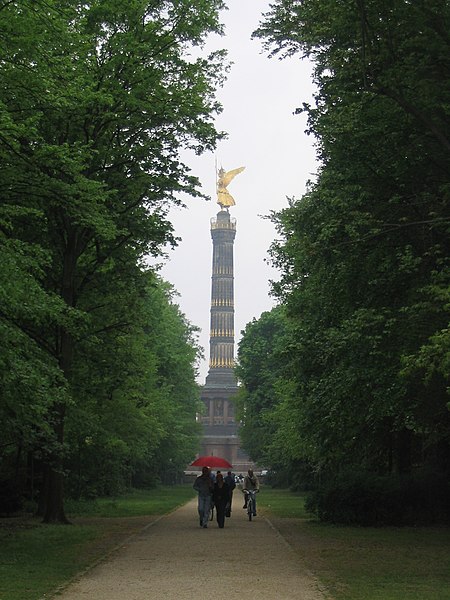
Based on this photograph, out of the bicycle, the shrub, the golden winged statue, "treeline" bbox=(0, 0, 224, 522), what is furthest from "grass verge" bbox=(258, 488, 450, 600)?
the golden winged statue

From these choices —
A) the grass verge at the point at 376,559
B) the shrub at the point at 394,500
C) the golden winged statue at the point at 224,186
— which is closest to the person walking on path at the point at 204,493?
the grass verge at the point at 376,559

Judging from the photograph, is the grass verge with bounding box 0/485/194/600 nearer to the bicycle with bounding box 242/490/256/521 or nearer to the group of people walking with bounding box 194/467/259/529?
the group of people walking with bounding box 194/467/259/529

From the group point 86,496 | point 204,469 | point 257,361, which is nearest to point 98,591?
point 204,469

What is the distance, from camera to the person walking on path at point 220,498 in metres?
23.7

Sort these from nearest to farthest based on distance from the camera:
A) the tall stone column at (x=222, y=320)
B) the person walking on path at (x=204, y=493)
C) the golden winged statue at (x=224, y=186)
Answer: the person walking on path at (x=204, y=493)
the tall stone column at (x=222, y=320)
the golden winged statue at (x=224, y=186)

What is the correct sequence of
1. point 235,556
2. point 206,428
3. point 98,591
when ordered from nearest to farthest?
point 98,591, point 235,556, point 206,428

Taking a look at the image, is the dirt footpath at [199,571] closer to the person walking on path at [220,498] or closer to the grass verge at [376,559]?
the grass verge at [376,559]

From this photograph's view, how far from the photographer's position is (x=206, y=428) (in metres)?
132

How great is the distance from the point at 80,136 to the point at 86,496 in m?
16.4

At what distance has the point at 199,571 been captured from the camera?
13297 millimetres

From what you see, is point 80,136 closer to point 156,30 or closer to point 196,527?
point 156,30

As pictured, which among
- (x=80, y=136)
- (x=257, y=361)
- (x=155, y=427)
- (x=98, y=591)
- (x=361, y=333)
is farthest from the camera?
(x=257, y=361)

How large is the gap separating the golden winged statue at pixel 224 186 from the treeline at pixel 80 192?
366 feet

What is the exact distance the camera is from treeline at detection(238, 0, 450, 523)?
53.2ft
